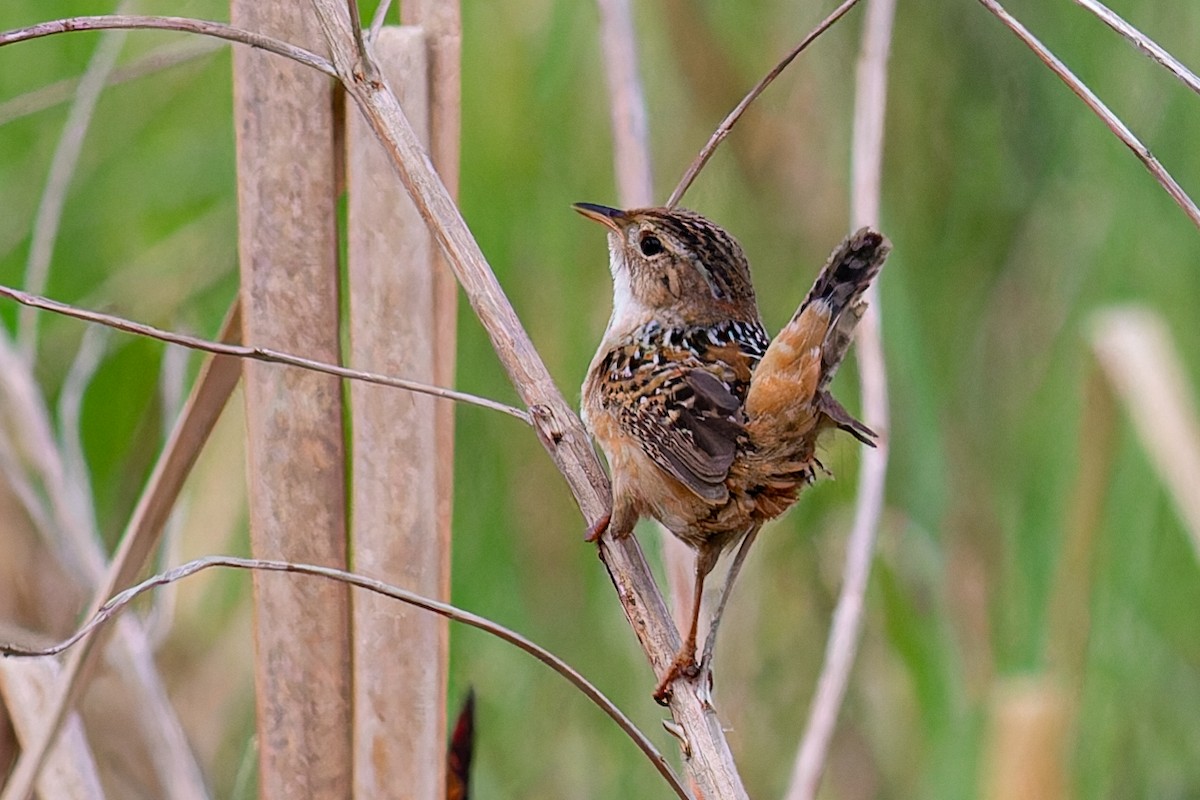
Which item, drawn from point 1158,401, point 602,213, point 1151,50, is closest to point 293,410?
point 602,213

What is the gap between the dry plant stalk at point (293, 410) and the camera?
168 cm

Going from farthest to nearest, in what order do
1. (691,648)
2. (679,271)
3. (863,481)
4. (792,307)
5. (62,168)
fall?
(792,307)
(679,271)
(62,168)
(863,481)
(691,648)

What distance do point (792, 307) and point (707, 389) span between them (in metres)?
0.93

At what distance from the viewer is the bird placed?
1.75 m

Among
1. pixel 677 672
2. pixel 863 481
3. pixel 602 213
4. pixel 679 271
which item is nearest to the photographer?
pixel 677 672

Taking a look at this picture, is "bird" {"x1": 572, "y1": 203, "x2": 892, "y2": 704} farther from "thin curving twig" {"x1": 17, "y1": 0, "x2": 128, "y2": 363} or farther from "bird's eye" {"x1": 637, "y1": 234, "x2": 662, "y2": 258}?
"thin curving twig" {"x1": 17, "y1": 0, "x2": 128, "y2": 363}

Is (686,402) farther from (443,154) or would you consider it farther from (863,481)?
(443,154)

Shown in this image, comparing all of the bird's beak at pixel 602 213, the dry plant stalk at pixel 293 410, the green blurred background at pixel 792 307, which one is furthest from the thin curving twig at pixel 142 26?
the green blurred background at pixel 792 307

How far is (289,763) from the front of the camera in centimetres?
173

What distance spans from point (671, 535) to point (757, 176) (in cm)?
98

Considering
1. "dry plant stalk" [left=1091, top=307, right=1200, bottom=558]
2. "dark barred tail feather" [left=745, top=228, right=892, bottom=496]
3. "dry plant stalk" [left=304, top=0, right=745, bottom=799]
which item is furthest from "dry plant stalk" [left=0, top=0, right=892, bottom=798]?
"dry plant stalk" [left=1091, top=307, right=1200, bottom=558]

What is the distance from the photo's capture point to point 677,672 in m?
1.56

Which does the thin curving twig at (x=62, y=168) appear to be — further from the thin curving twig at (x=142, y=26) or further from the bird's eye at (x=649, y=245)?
the bird's eye at (x=649, y=245)

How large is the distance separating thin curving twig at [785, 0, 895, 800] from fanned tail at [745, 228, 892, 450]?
0.59ft
